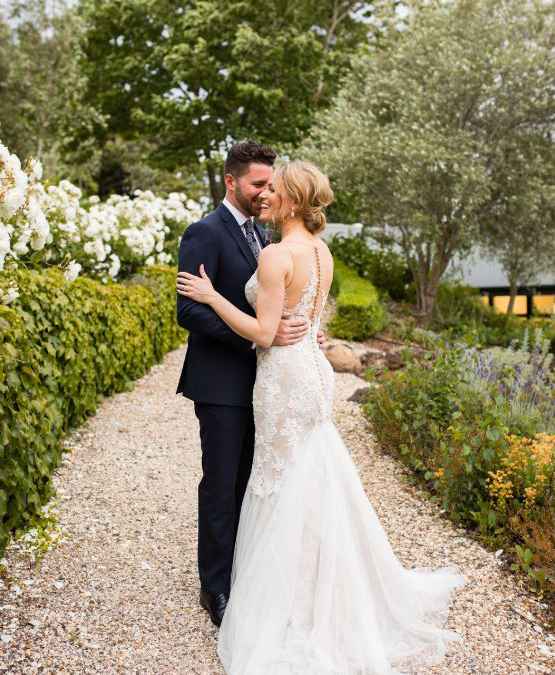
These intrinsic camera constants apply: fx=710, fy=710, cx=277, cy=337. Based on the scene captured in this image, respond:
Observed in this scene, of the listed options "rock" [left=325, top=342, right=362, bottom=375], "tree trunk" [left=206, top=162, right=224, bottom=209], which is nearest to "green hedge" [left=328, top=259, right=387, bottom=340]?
"rock" [left=325, top=342, right=362, bottom=375]

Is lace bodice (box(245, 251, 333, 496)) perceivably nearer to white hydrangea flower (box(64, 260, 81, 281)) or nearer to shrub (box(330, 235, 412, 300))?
white hydrangea flower (box(64, 260, 81, 281))

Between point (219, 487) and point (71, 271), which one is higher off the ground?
point (71, 271)

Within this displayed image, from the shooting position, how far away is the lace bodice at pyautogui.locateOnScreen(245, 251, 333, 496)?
3.03 metres

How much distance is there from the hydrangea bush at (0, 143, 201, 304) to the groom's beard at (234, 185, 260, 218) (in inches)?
48.3

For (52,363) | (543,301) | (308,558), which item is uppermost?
(543,301)

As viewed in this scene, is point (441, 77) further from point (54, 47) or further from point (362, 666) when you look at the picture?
point (54, 47)

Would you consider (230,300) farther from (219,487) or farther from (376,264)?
(376,264)

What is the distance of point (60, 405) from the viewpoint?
5426 millimetres

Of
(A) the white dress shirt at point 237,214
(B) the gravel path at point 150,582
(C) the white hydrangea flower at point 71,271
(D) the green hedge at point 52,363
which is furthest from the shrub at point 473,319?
(A) the white dress shirt at point 237,214

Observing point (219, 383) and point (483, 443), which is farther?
point (483, 443)

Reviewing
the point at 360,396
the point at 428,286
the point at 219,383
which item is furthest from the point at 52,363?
the point at 428,286

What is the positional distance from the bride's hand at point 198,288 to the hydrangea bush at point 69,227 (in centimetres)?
106

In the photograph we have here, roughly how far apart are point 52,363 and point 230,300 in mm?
2497

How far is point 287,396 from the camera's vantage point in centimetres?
304
